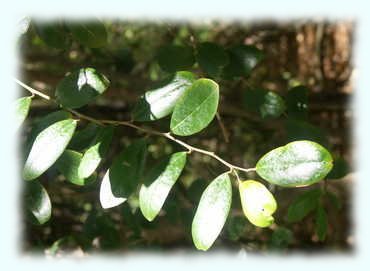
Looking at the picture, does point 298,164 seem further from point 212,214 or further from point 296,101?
point 296,101

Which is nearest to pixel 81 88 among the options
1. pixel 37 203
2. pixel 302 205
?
pixel 37 203

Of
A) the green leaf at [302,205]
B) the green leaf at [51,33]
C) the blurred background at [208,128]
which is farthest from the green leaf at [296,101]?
the green leaf at [51,33]

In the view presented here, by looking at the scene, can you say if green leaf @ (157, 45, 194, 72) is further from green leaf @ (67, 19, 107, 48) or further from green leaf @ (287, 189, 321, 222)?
green leaf @ (287, 189, 321, 222)

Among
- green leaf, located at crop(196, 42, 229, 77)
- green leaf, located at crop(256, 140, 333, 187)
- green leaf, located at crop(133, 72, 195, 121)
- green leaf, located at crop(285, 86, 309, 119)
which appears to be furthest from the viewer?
green leaf, located at crop(285, 86, 309, 119)

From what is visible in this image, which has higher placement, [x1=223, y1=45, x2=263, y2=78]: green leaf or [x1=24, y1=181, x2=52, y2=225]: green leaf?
[x1=223, y1=45, x2=263, y2=78]: green leaf

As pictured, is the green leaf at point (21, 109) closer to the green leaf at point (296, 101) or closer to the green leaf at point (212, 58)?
the green leaf at point (212, 58)

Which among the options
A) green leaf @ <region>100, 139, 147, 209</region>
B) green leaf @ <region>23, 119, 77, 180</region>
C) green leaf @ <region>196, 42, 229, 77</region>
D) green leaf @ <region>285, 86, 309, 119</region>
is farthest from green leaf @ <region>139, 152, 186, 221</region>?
green leaf @ <region>285, 86, 309, 119</region>
